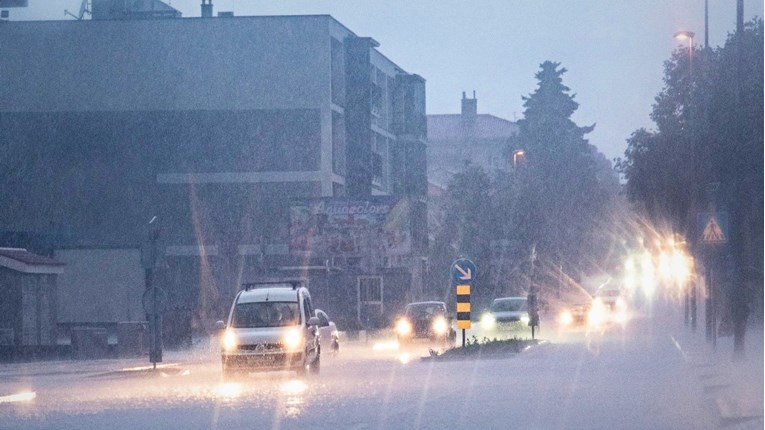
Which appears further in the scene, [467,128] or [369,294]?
[467,128]

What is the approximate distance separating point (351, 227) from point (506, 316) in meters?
9.99

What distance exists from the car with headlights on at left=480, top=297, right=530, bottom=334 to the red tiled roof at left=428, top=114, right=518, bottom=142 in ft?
398

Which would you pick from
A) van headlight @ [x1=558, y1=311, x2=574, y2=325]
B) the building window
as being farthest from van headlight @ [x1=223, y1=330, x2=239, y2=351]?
the building window

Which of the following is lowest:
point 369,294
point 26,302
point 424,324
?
point 369,294

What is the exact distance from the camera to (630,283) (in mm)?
196375

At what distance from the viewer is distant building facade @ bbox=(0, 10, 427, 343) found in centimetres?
6838

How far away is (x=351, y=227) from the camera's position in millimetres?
66062

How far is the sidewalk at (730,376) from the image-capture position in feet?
56.2

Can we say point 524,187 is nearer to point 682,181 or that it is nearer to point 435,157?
point 682,181

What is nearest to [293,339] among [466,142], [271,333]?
[271,333]

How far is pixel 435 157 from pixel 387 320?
4737 inches

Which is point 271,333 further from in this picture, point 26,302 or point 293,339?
point 26,302

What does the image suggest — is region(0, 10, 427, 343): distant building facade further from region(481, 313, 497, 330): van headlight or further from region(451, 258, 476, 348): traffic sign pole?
region(451, 258, 476, 348): traffic sign pole

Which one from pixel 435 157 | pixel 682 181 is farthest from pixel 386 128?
pixel 435 157
